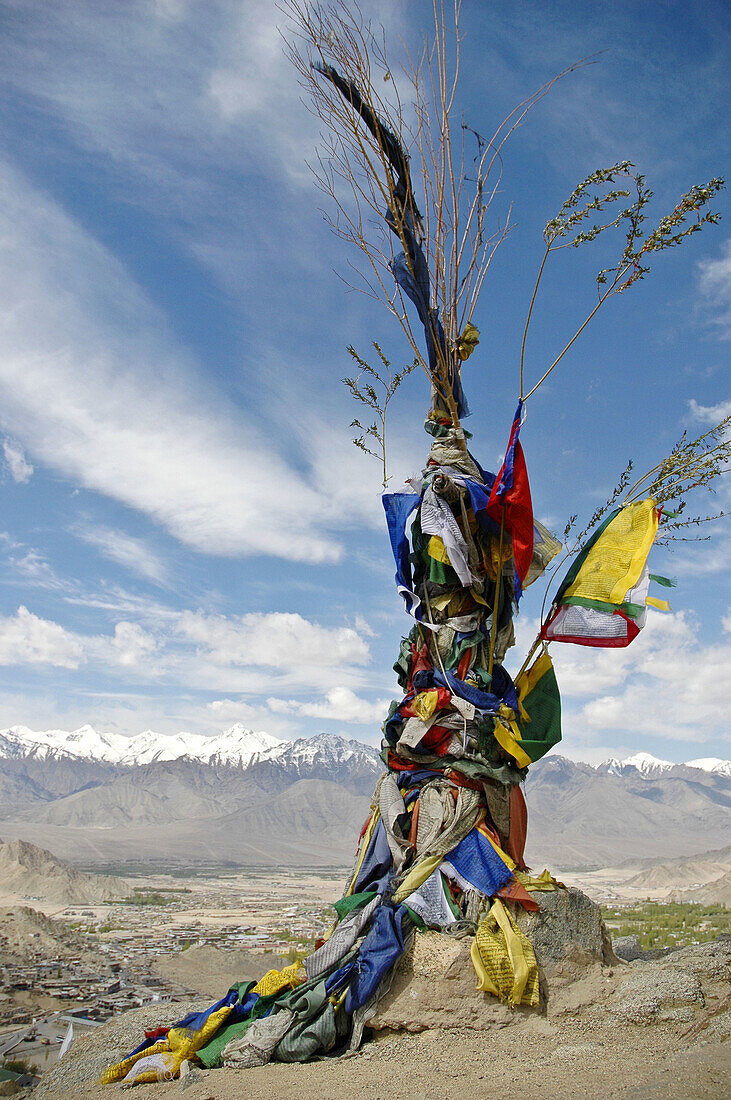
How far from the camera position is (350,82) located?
6.58 m

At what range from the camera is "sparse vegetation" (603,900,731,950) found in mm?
15023

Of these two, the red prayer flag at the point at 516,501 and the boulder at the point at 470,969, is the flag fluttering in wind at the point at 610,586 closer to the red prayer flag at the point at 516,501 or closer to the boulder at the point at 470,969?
the red prayer flag at the point at 516,501

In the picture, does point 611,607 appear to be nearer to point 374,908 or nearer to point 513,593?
point 513,593

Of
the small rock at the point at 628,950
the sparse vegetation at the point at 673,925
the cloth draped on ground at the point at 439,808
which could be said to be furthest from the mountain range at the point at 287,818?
the cloth draped on ground at the point at 439,808

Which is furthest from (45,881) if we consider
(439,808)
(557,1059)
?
(557,1059)

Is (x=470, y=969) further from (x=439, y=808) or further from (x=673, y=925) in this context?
(x=673, y=925)

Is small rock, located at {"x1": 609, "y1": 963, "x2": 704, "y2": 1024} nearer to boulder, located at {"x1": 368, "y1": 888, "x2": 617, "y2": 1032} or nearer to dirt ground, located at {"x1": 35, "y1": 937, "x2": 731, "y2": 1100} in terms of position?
dirt ground, located at {"x1": 35, "y1": 937, "x2": 731, "y2": 1100}

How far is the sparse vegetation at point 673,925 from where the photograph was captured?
1502 cm

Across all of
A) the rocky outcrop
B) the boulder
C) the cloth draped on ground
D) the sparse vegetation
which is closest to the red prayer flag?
the cloth draped on ground

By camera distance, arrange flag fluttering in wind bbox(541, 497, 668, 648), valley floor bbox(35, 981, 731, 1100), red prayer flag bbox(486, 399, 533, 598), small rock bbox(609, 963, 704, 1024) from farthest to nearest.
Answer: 1. red prayer flag bbox(486, 399, 533, 598)
2. flag fluttering in wind bbox(541, 497, 668, 648)
3. small rock bbox(609, 963, 704, 1024)
4. valley floor bbox(35, 981, 731, 1100)

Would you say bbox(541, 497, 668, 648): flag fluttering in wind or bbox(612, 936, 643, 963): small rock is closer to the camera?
bbox(541, 497, 668, 648): flag fluttering in wind

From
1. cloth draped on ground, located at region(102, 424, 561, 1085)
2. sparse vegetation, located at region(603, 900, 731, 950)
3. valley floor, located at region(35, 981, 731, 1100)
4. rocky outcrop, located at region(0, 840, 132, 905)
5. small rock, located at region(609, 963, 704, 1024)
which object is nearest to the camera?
valley floor, located at region(35, 981, 731, 1100)

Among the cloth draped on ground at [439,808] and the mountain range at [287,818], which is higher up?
the cloth draped on ground at [439,808]

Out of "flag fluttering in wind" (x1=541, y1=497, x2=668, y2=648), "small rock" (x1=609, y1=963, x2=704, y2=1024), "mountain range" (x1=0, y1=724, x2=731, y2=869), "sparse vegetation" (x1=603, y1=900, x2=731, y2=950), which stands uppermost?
"flag fluttering in wind" (x1=541, y1=497, x2=668, y2=648)
